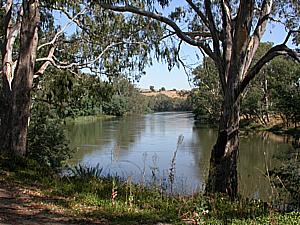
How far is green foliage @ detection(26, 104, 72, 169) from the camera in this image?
1126 cm

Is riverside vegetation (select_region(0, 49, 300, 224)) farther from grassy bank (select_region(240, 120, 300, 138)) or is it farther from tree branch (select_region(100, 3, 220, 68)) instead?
grassy bank (select_region(240, 120, 300, 138))

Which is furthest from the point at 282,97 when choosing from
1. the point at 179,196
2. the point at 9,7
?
the point at 179,196

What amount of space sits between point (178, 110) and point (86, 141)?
5260 cm

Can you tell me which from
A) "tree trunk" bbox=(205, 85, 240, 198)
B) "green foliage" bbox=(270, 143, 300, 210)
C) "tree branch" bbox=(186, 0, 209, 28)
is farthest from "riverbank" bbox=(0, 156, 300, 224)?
"tree branch" bbox=(186, 0, 209, 28)

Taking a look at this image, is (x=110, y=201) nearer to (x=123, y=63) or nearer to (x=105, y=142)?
(x=123, y=63)

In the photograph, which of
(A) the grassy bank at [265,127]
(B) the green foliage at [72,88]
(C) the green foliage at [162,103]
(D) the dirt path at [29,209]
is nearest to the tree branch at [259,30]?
(D) the dirt path at [29,209]

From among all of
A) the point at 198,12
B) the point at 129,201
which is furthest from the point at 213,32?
the point at 129,201

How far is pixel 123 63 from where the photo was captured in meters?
9.68

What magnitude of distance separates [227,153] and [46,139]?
7005mm

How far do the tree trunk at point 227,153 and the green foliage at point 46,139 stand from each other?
6222mm

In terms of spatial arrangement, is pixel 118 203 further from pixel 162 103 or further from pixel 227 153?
pixel 162 103

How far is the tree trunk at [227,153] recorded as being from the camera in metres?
5.63

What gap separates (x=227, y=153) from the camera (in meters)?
5.75

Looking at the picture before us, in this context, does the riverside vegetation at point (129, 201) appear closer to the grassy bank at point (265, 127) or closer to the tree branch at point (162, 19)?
the tree branch at point (162, 19)
